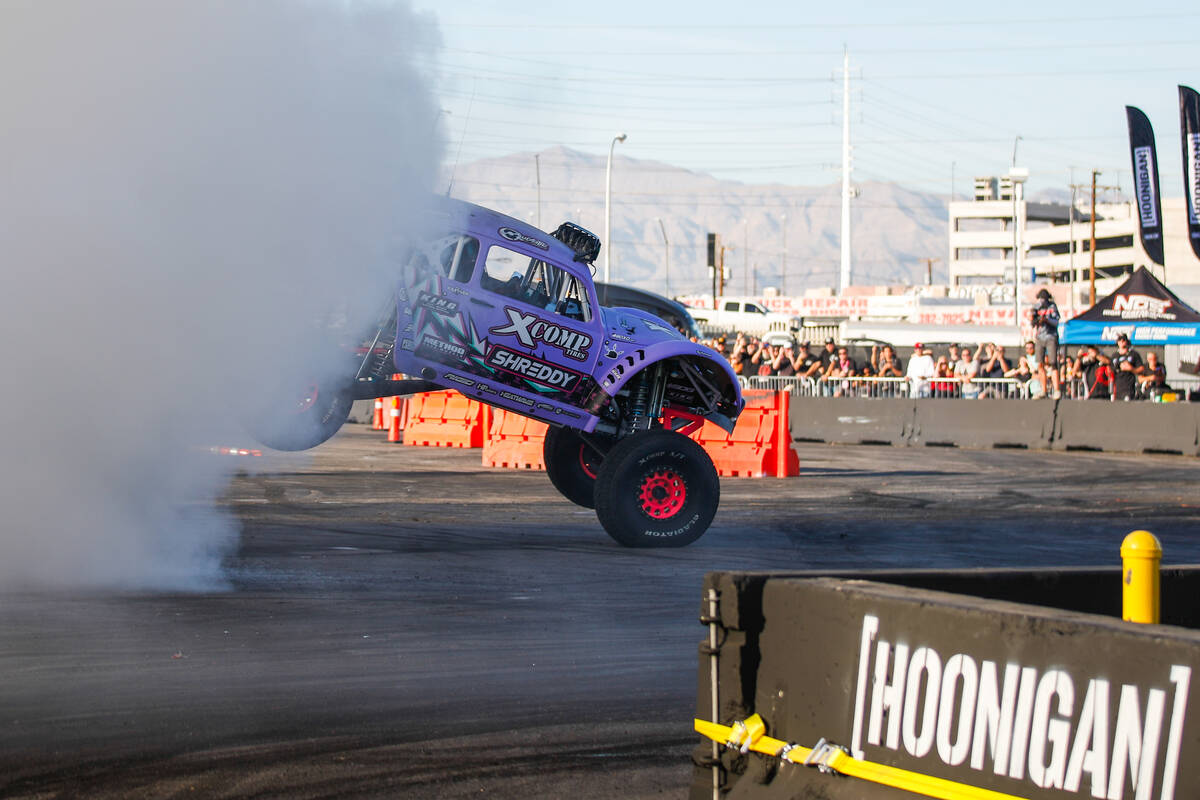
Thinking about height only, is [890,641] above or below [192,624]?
above

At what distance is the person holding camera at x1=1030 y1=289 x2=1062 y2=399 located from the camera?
25.8 m

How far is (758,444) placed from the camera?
19.9 meters

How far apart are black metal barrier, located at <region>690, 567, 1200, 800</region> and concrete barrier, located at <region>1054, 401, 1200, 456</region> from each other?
20.7m

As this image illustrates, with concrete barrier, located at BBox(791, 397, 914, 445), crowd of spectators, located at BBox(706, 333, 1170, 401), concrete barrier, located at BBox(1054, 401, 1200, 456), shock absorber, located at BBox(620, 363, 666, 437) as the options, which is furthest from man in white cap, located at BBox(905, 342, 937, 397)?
shock absorber, located at BBox(620, 363, 666, 437)

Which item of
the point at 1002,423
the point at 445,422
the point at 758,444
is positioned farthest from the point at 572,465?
the point at 1002,423

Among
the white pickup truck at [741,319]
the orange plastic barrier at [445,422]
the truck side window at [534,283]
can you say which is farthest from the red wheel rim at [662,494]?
the white pickup truck at [741,319]

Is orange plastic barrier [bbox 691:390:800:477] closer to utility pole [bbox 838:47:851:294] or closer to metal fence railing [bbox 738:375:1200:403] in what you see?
metal fence railing [bbox 738:375:1200:403]

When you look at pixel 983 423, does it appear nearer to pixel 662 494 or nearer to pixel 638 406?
pixel 638 406

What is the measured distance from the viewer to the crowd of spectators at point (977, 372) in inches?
987

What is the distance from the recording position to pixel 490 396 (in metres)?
11.2

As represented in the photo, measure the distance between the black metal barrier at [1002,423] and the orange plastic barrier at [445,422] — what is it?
24.2 ft

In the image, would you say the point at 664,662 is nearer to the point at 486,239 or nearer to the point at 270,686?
the point at 270,686

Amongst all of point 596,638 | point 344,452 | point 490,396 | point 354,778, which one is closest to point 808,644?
point 354,778

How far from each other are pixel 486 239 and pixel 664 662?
480cm
